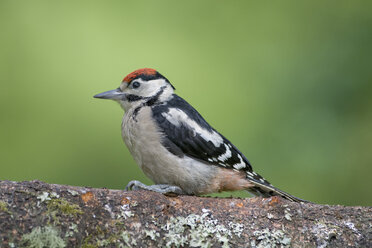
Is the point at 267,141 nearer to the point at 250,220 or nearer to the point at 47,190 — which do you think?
the point at 250,220

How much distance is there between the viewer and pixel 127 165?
4.06 meters

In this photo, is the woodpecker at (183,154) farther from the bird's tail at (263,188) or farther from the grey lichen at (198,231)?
the grey lichen at (198,231)

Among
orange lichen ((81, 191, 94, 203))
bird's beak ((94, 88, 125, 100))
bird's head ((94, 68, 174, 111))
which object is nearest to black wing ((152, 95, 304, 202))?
bird's head ((94, 68, 174, 111))

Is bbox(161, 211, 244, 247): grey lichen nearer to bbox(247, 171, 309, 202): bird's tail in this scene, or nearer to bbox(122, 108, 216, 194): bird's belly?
bbox(122, 108, 216, 194): bird's belly

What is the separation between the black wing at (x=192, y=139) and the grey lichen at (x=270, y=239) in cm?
98

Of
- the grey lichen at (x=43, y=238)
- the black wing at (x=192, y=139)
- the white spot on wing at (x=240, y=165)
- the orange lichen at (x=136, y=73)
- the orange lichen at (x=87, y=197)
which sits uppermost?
the orange lichen at (x=136, y=73)

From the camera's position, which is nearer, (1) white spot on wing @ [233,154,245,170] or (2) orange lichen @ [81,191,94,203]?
(2) orange lichen @ [81,191,94,203]

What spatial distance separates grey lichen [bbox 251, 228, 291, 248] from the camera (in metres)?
2.27

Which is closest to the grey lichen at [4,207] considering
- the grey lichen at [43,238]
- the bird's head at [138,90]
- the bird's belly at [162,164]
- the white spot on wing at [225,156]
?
the grey lichen at [43,238]

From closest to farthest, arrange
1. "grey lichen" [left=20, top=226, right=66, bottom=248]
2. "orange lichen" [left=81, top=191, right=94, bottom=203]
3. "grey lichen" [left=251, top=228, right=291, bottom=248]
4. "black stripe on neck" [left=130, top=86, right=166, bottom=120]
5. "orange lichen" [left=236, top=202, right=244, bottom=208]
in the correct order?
"grey lichen" [left=20, top=226, right=66, bottom=248] → "orange lichen" [left=81, top=191, right=94, bottom=203] → "grey lichen" [left=251, top=228, right=291, bottom=248] → "orange lichen" [left=236, top=202, right=244, bottom=208] → "black stripe on neck" [left=130, top=86, right=166, bottom=120]

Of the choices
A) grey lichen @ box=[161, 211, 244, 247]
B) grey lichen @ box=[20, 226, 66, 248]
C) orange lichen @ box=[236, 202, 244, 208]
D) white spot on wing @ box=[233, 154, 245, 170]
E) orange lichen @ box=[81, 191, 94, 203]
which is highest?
orange lichen @ box=[236, 202, 244, 208]

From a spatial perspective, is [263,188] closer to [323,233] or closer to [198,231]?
[323,233]

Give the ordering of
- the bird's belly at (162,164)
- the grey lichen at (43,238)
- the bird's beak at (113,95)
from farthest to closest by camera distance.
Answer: the bird's beak at (113,95)
the bird's belly at (162,164)
the grey lichen at (43,238)

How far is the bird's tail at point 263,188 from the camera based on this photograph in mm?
3269
